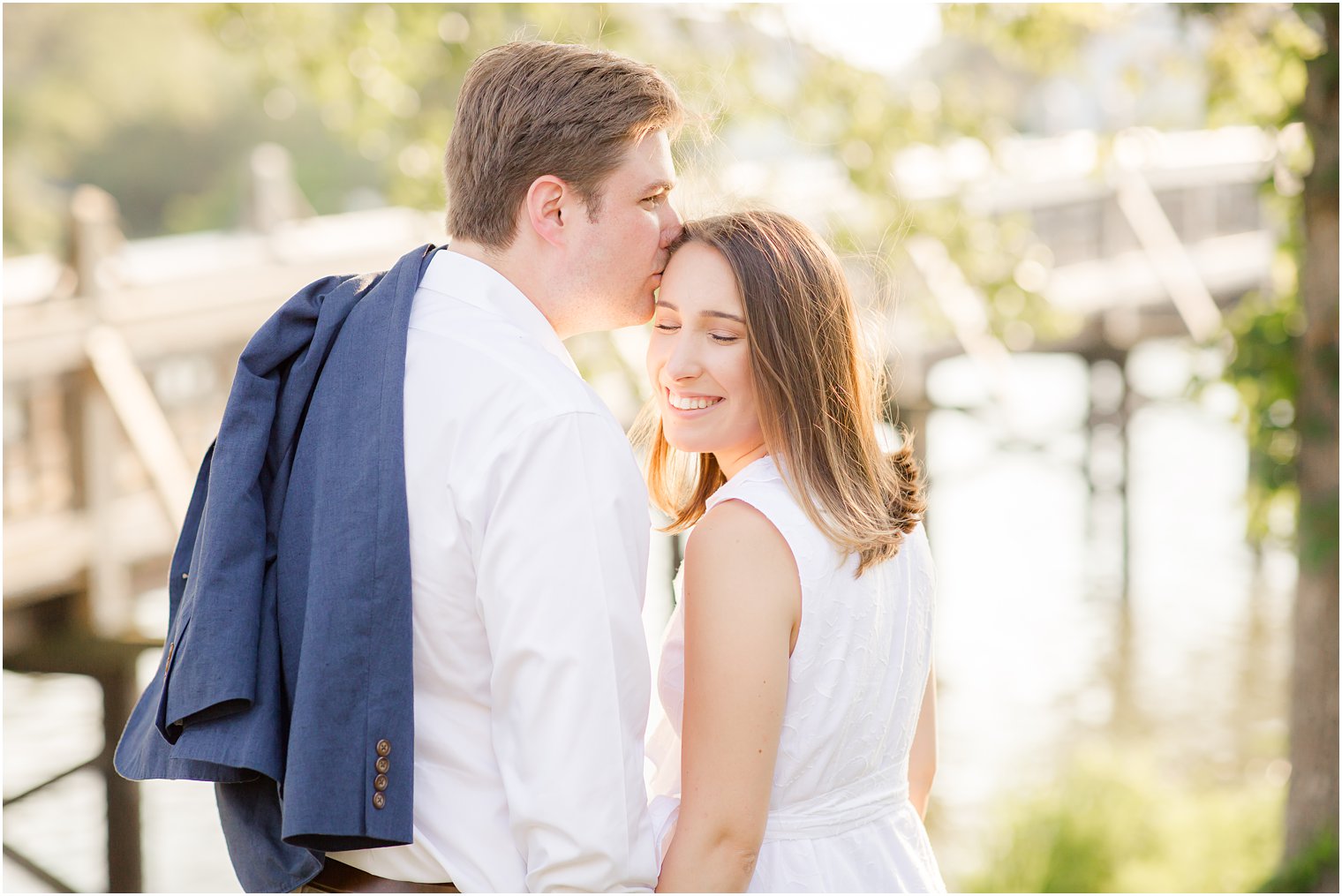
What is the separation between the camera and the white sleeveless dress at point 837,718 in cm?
192

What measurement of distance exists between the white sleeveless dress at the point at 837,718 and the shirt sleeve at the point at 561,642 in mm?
326

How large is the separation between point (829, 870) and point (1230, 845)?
5.63 m

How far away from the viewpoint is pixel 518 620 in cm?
164

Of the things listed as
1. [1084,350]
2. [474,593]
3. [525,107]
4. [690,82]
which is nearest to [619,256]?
[525,107]

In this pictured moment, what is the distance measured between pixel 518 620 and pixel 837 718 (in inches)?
23.2

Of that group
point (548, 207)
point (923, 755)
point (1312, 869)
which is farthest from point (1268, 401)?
point (548, 207)

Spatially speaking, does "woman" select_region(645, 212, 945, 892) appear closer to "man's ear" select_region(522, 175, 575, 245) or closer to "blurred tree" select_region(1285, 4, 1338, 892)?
"man's ear" select_region(522, 175, 575, 245)

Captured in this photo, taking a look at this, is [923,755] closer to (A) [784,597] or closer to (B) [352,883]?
(A) [784,597]

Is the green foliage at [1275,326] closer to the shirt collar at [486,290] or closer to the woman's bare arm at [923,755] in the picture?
the woman's bare arm at [923,755]

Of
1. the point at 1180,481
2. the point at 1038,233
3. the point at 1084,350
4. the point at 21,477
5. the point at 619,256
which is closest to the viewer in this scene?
the point at 619,256

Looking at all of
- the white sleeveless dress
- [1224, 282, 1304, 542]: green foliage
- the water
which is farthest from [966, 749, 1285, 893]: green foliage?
the white sleeveless dress

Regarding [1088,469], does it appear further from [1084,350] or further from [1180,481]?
[1180,481]

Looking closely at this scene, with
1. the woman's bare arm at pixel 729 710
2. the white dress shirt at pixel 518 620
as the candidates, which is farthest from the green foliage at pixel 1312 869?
the white dress shirt at pixel 518 620

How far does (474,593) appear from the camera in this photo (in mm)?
1735
